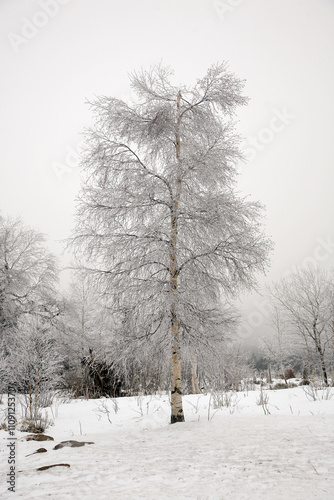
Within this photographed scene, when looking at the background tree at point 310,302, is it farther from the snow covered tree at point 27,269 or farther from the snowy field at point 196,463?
the snow covered tree at point 27,269

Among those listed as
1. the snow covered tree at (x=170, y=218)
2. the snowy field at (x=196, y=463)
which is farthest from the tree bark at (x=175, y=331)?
the snowy field at (x=196, y=463)

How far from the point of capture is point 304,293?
654 inches

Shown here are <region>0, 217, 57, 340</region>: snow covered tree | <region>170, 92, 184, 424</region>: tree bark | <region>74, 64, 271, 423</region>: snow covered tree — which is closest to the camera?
<region>170, 92, 184, 424</region>: tree bark

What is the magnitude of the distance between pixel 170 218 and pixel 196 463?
16.7 feet

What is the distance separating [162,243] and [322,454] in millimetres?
4594

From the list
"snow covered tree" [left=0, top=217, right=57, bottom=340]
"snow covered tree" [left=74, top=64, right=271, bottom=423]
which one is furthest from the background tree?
"snow covered tree" [left=0, top=217, right=57, bottom=340]

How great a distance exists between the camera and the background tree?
15820mm

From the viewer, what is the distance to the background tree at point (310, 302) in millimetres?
15820

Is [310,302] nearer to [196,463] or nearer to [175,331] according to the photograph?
[175,331]

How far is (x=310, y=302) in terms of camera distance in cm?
1583

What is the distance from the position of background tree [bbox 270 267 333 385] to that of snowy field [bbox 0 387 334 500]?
Result: 12197 millimetres

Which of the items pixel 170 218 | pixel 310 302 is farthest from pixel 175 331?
pixel 310 302

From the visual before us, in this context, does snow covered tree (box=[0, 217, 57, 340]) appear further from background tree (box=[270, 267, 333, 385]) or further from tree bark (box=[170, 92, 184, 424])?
background tree (box=[270, 267, 333, 385])

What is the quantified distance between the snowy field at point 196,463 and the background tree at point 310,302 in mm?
12197
